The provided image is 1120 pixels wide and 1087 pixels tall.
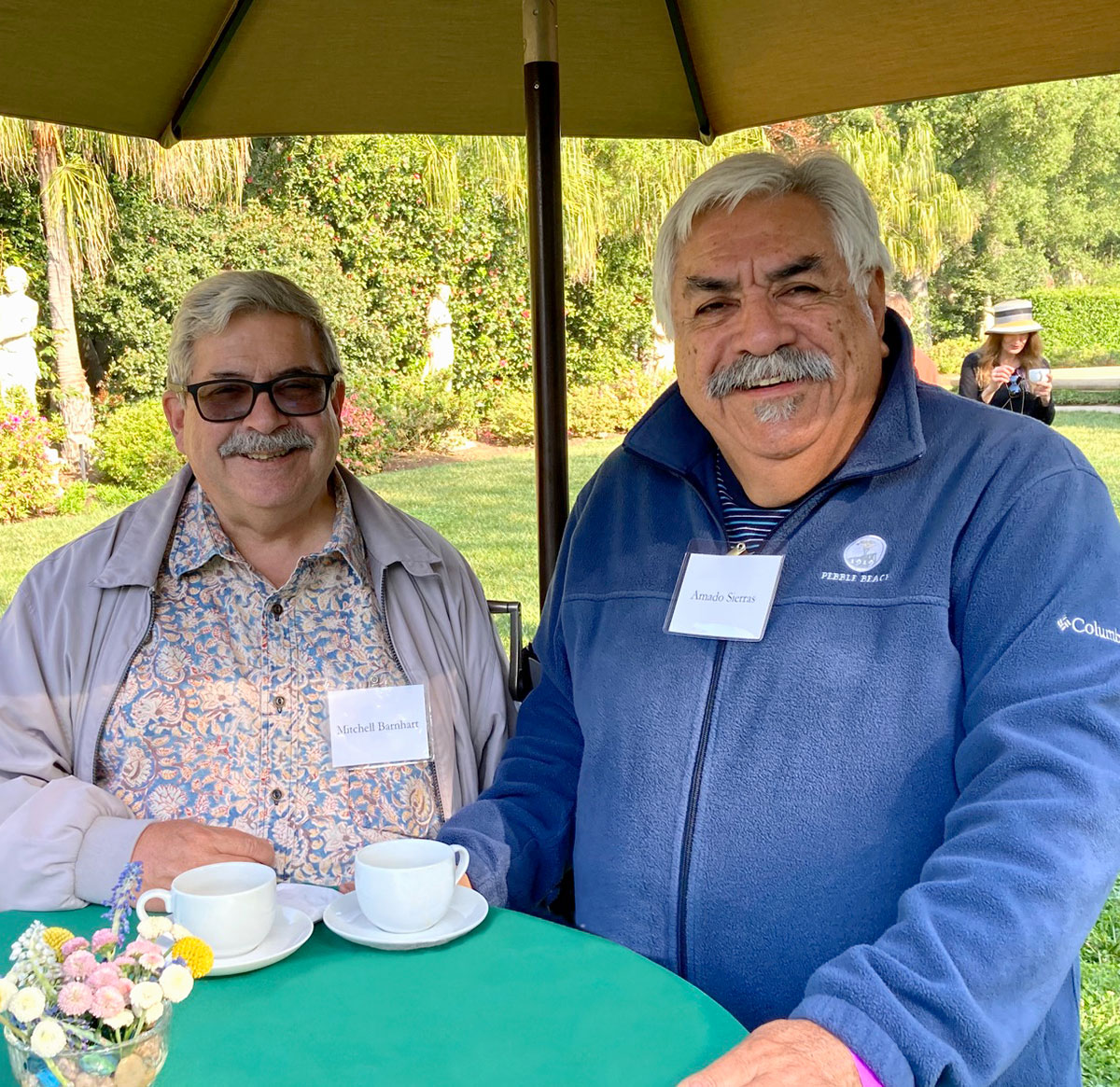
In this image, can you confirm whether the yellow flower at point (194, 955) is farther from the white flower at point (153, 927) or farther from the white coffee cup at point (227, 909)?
the white coffee cup at point (227, 909)

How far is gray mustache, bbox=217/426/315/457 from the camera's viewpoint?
2.25 m

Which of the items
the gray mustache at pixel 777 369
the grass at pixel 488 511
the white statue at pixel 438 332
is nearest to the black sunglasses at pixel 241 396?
the gray mustache at pixel 777 369

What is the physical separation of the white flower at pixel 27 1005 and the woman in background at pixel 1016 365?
28.6 feet

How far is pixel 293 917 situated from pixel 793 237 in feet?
4.16

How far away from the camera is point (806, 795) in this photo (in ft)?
5.23

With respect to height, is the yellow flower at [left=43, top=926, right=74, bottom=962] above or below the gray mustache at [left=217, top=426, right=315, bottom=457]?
below

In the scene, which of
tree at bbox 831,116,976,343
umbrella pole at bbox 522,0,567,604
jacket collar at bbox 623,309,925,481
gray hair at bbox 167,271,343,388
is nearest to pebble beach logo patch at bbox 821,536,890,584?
jacket collar at bbox 623,309,925,481

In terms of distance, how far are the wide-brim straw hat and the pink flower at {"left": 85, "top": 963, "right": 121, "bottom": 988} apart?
901cm

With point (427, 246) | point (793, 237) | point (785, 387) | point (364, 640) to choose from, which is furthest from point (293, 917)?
point (427, 246)

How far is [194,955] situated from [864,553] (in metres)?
1.06

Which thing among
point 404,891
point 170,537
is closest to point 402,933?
point 404,891

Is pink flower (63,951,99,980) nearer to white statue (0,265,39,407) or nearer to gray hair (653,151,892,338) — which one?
gray hair (653,151,892,338)

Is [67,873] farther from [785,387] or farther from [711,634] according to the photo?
[785,387]

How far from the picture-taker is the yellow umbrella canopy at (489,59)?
2367mm
